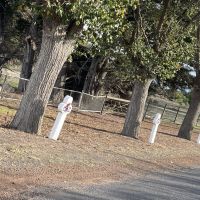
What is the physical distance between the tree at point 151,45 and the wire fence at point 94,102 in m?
5.94

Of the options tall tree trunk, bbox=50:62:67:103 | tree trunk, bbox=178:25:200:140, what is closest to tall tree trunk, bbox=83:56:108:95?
tall tree trunk, bbox=50:62:67:103

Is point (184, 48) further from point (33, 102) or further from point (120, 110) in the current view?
point (120, 110)

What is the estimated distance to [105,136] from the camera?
19.5m

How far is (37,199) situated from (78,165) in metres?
3.98

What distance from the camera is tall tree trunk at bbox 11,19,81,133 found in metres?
14.1

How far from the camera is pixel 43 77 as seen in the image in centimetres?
1425

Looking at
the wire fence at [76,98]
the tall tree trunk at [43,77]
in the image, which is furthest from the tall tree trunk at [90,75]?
the tall tree trunk at [43,77]

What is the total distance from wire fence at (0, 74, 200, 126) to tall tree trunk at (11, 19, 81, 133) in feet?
33.2

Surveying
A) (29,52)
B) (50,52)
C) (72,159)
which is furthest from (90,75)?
(72,159)

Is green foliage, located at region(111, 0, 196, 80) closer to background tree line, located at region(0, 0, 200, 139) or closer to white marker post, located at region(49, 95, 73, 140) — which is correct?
background tree line, located at region(0, 0, 200, 139)

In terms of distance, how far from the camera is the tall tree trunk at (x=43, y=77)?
556 inches

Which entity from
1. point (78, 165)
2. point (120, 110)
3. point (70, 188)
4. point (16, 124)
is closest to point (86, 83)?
point (120, 110)

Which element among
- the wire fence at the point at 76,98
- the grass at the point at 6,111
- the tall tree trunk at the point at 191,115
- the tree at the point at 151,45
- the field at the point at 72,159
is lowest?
the grass at the point at 6,111

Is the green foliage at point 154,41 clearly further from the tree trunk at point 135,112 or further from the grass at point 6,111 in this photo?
the grass at point 6,111
